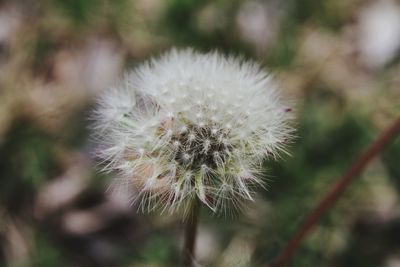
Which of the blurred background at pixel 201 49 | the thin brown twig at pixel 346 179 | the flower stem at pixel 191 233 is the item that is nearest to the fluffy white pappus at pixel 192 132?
the flower stem at pixel 191 233

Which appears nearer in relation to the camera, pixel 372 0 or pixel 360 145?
pixel 360 145

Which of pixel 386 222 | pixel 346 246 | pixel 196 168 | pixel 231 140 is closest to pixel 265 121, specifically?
pixel 231 140

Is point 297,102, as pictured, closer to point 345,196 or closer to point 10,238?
A: point 345,196

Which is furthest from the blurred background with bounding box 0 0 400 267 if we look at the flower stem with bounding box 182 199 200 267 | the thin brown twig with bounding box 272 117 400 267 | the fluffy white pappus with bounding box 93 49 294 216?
the fluffy white pappus with bounding box 93 49 294 216

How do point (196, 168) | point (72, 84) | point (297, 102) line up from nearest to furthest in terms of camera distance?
point (196, 168) → point (297, 102) → point (72, 84)

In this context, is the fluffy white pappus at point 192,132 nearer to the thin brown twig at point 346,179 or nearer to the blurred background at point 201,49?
the thin brown twig at point 346,179

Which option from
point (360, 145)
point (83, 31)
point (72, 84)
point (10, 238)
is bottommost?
point (10, 238)
